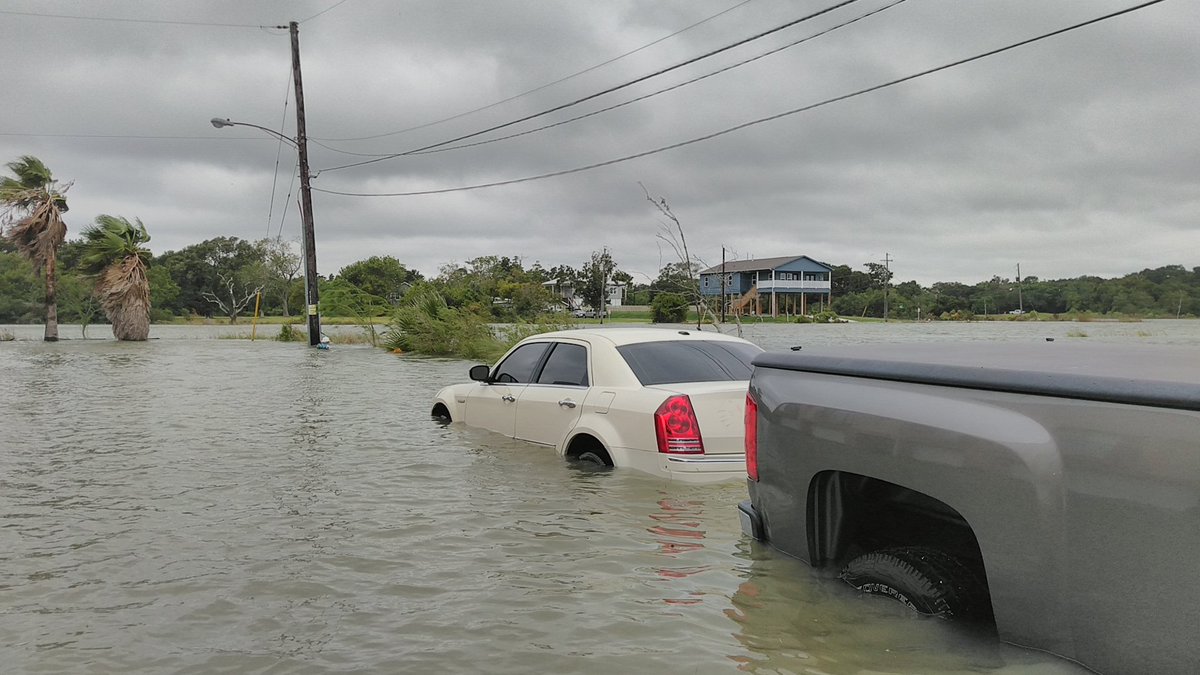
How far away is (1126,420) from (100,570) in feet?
18.6

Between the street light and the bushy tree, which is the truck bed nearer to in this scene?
the street light

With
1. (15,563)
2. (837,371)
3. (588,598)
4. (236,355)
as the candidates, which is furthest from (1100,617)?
(236,355)

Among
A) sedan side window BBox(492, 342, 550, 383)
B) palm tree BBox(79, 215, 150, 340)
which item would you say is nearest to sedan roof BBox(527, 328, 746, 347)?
sedan side window BBox(492, 342, 550, 383)

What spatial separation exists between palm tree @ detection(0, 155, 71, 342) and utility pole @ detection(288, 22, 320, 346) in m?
13.9

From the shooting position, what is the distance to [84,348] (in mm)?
32625

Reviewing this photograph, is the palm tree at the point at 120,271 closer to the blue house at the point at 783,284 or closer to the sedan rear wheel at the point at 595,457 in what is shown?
the sedan rear wheel at the point at 595,457

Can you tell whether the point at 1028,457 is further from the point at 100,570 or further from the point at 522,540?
the point at 100,570

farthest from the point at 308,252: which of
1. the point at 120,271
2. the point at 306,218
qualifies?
the point at 120,271

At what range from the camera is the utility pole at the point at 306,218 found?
32.5 metres

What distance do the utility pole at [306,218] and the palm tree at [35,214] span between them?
13.9 metres

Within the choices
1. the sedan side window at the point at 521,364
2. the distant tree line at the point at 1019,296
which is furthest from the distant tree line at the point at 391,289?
the sedan side window at the point at 521,364

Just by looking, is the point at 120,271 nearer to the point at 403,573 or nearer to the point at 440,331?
the point at 440,331

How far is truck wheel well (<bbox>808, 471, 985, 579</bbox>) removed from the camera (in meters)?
3.77

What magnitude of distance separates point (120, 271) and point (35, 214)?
4738mm
